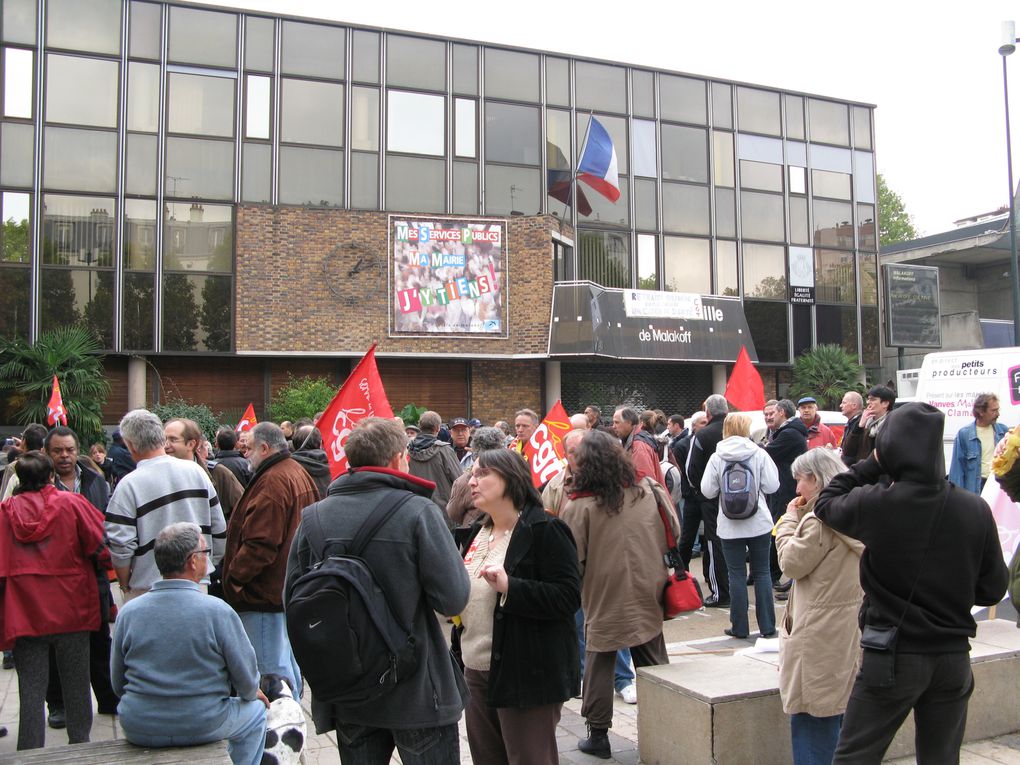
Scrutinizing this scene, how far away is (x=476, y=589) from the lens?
3.96 m

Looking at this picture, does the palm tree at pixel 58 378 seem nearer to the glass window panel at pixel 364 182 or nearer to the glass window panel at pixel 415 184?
the glass window panel at pixel 364 182

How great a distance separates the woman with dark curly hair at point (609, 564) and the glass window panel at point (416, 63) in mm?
21635

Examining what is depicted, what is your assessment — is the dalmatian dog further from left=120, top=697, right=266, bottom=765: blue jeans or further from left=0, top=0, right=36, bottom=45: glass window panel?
left=0, top=0, right=36, bottom=45: glass window panel

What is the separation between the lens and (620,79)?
89.8 ft

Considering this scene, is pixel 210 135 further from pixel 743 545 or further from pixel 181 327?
pixel 743 545

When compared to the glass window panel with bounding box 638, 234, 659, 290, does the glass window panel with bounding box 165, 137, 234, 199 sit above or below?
above

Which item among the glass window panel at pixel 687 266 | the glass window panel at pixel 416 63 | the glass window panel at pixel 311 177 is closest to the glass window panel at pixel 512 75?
the glass window panel at pixel 416 63

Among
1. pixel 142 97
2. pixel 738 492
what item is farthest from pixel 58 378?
pixel 738 492

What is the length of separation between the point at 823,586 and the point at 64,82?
23.2 metres

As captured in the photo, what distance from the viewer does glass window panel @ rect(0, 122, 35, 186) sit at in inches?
845

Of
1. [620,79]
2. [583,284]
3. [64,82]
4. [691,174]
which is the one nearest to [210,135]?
[64,82]

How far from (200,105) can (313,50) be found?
11.2 ft

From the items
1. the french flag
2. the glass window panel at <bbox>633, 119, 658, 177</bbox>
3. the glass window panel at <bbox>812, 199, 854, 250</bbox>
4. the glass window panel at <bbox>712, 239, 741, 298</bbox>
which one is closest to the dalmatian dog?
the french flag

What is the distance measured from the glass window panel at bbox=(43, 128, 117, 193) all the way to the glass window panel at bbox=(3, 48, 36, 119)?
77 cm
